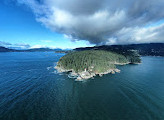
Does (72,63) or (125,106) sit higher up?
(72,63)

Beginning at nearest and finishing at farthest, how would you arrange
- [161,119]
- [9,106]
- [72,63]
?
[161,119], [9,106], [72,63]

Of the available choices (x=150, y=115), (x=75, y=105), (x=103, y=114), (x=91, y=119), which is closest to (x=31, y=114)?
(x=75, y=105)

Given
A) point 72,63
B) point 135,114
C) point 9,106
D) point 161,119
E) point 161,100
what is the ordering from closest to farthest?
1. point 161,119
2. point 135,114
3. point 9,106
4. point 161,100
5. point 72,63

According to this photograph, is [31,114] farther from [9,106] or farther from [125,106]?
[125,106]

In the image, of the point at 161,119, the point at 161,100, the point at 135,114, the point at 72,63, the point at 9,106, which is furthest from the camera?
the point at 72,63

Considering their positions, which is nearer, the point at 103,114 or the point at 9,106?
the point at 103,114

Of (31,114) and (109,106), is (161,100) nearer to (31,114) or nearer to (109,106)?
(109,106)

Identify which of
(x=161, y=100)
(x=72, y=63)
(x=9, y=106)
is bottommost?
(x=161, y=100)

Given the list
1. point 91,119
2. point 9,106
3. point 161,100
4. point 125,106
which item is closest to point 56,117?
point 91,119

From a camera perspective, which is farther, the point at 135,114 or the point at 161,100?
the point at 161,100
